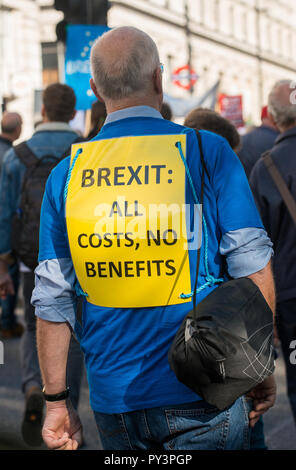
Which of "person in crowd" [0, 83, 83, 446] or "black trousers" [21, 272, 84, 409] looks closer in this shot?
"person in crowd" [0, 83, 83, 446]

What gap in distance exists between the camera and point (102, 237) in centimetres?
240

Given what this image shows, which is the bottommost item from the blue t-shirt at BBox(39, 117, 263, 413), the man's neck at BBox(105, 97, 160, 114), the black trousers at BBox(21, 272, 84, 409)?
the black trousers at BBox(21, 272, 84, 409)

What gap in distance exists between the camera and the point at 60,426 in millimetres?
2578

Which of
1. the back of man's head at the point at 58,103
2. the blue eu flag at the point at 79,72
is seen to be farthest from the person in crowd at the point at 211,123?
the blue eu flag at the point at 79,72

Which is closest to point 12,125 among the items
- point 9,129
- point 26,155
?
point 9,129

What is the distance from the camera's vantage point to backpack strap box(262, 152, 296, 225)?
410 centimetres

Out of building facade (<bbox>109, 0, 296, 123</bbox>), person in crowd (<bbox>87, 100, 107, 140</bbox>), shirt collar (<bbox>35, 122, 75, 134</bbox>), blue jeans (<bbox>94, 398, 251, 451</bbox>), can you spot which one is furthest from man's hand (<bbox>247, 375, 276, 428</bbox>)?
building facade (<bbox>109, 0, 296, 123</bbox>)

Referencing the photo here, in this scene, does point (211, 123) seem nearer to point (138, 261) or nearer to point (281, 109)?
point (281, 109)

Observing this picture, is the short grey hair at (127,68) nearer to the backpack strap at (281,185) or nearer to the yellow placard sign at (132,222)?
the yellow placard sign at (132,222)

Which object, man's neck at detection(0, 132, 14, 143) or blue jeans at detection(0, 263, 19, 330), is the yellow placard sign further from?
man's neck at detection(0, 132, 14, 143)

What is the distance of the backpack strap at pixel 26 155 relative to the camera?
482 centimetres

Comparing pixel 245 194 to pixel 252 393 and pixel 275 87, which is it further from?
pixel 275 87

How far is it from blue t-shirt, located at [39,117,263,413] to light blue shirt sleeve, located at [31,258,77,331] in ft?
0.48

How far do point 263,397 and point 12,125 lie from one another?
687 cm
